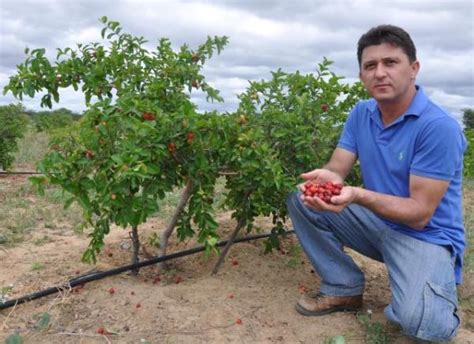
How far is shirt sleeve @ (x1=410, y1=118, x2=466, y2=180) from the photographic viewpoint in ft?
8.26

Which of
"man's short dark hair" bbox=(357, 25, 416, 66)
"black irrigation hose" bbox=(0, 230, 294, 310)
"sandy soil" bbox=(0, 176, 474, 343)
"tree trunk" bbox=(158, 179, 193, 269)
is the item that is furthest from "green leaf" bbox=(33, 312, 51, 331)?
"man's short dark hair" bbox=(357, 25, 416, 66)

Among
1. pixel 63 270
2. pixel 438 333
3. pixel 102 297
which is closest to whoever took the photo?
pixel 438 333

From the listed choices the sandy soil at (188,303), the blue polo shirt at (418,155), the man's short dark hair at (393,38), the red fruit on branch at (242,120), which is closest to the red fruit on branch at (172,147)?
the red fruit on branch at (242,120)

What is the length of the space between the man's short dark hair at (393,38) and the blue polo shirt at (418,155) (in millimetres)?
209

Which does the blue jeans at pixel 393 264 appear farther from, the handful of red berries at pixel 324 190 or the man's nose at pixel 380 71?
the man's nose at pixel 380 71

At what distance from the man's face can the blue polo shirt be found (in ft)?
0.34

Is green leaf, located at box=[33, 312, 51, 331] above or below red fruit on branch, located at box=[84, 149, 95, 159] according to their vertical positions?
below

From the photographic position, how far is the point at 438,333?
2.56 metres

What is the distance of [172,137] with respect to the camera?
2.66m

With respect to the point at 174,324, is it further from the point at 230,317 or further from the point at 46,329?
the point at 46,329

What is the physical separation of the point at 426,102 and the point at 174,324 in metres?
1.61

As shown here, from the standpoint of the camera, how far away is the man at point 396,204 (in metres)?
2.54

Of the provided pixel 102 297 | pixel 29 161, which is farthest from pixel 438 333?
pixel 29 161

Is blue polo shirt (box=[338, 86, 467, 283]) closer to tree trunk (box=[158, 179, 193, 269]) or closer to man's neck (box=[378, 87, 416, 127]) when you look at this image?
man's neck (box=[378, 87, 416, 127])
